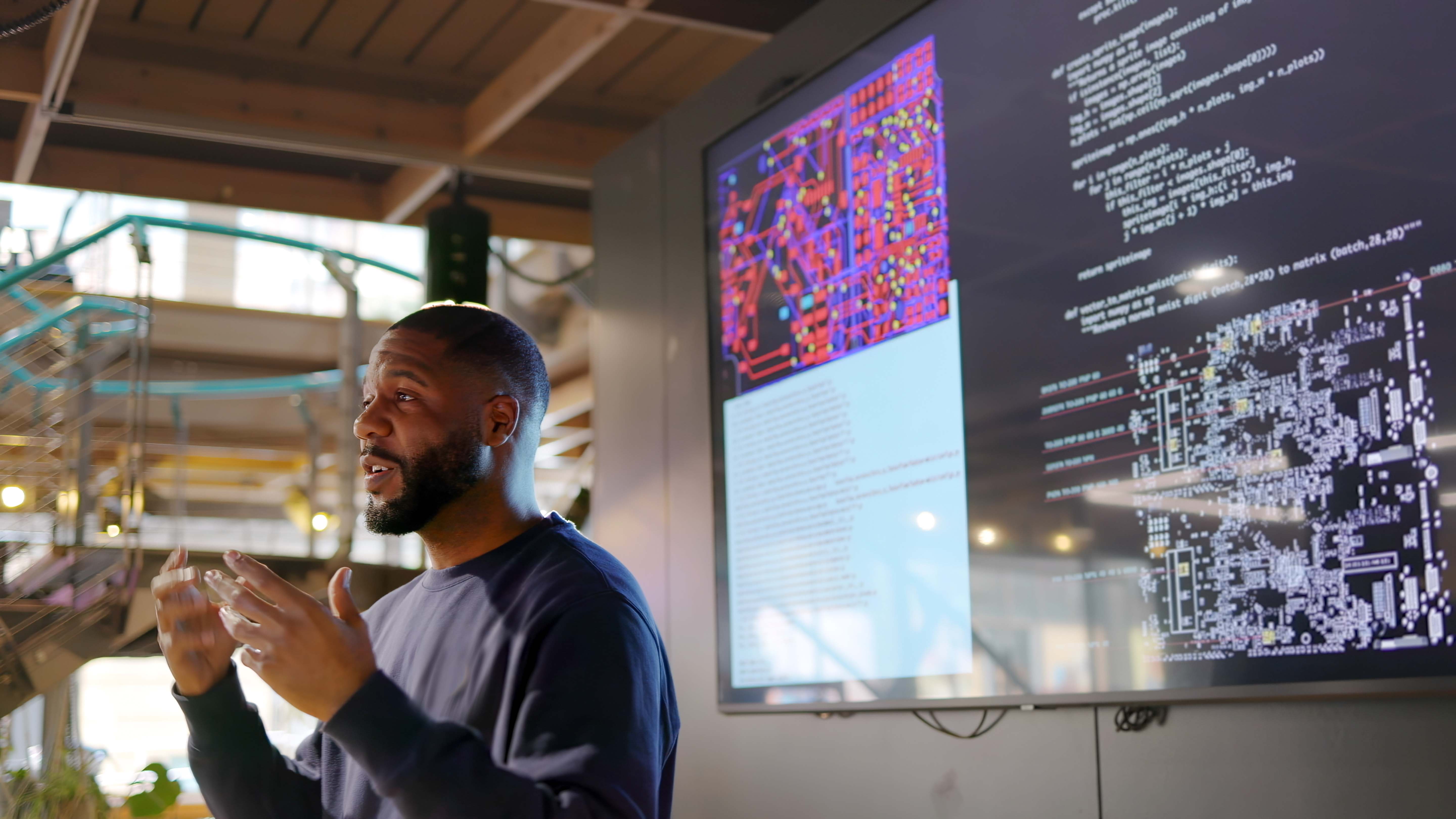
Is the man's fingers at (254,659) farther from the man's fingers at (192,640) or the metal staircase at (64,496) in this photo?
the metal staircase at (64,496)

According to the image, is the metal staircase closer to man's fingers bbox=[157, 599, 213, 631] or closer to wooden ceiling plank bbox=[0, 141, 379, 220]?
wooden ceiling plank bbox=[0, 141, 379, 220]

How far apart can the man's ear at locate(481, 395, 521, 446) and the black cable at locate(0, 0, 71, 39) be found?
94.0 inches

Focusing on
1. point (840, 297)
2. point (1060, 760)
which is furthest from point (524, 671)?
point (840, 297)

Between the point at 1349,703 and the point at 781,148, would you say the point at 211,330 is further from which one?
the point at 1349,703

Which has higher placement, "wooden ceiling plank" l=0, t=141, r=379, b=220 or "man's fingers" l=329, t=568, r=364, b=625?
"wooden ceiling plank" l=0, t=141, r=379, b=220

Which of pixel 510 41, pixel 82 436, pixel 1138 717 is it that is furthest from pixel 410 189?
pixel 1138 717

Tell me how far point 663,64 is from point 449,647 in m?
3.47

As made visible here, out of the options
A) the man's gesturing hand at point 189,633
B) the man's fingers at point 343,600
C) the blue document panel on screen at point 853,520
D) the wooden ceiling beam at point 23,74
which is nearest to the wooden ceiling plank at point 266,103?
the wooden ceiling beam at point 23,74

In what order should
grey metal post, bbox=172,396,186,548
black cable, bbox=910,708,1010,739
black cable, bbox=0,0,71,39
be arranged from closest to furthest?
black cable, bbox=910,708,1010,739 < black cable, bbox=0,0,71,39 < grey metal post, bbox=172,396,186,548

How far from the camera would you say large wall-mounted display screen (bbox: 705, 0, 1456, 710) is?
6.07 ft

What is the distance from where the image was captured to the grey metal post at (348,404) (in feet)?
16.5

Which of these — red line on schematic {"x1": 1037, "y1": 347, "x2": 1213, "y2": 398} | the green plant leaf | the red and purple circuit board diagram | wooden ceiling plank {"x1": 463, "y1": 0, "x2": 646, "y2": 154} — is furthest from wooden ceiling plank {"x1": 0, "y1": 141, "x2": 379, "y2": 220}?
red line on schematic {"x1": 1037, "y1": 347, "x2": 1213, "y2": 398}

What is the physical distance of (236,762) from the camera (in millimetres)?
1526

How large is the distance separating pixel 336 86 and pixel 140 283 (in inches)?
37.5
